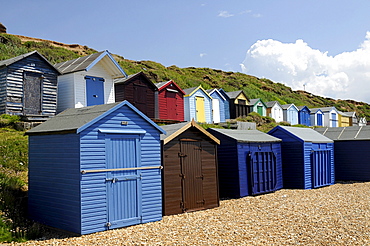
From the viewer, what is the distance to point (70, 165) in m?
9.55

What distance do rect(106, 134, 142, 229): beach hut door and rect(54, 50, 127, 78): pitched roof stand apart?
12.5 meters

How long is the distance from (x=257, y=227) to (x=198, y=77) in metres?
66.9

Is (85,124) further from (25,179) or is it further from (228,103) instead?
(228,103)

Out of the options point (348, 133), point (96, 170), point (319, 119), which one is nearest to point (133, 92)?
point (348, 133)

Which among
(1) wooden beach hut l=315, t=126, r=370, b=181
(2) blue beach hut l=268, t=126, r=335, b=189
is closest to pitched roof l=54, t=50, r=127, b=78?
(2) blue beach hut l=268, t=126, r=335, b=189

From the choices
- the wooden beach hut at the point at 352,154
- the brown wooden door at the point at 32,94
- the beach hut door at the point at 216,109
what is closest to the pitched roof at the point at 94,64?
the brown wooden door at the point at 32,94

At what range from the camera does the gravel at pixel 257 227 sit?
346 inches

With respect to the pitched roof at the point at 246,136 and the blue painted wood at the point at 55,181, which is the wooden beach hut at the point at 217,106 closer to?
the pitched roof at the point at 246,136

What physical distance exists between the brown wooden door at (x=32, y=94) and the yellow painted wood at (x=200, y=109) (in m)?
13.8

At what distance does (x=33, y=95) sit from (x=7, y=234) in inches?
513

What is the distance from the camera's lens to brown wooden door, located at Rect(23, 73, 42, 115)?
802 inches

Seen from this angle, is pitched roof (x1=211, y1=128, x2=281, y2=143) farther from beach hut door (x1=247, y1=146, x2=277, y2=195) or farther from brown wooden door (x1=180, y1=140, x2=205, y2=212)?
brown wooden door (x1=180, y1=140, x2=205, y2=212)

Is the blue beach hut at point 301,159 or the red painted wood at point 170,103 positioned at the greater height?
the red painted wood at point 170,103

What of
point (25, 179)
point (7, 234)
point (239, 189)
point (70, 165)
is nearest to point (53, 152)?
point (70, 165)
